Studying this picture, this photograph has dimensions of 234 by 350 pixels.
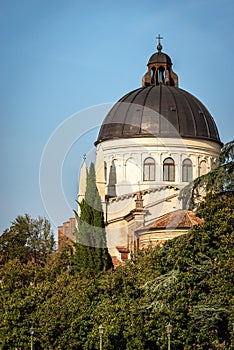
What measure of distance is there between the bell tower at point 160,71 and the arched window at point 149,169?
10110mm

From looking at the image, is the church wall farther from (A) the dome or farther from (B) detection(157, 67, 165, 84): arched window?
(B) detection(157, 67, 165, 84): arched window

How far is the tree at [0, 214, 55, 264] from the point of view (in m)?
70.9

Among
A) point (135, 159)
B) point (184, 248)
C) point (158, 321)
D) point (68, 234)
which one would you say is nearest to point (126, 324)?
point (158, 321)

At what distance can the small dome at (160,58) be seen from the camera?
82812 millimetres

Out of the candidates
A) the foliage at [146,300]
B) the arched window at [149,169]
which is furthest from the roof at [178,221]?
the arched window at [149,169]

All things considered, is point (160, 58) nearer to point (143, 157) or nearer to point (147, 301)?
point (143, 157)

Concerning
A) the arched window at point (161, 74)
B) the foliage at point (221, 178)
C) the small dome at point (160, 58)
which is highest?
the small dome at point (160, 58)

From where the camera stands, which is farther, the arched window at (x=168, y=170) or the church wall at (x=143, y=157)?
the arched window at (x=168, y=170)

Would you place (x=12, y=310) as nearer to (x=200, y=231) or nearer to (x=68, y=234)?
(x=200, y=231)


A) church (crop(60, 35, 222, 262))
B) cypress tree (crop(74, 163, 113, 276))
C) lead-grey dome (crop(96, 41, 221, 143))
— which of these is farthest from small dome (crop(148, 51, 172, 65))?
cypress tree (crop(74, 163, 113, 276))

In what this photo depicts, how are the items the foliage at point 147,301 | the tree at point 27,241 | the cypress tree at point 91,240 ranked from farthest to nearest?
the tree at point 27,241, the cypress tree at point 91,240, the foliage at point 147,301

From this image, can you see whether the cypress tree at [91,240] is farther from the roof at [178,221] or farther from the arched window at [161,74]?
the arched window at [161,74]

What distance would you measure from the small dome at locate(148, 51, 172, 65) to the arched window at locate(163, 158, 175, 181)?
1209 cm

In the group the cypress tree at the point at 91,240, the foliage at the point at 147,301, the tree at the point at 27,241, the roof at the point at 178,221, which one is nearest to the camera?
the foliage at the point at 147,301
